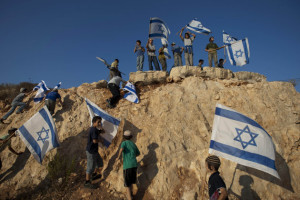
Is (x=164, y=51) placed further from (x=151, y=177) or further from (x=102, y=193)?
(x=102, y=193)

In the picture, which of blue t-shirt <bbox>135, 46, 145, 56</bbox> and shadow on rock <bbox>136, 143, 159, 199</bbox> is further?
blue t-shirt <bbox>135, 46, 145, 56</bbox>

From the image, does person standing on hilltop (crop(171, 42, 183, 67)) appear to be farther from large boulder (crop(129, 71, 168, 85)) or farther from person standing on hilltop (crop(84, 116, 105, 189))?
person standing on hilltop (crop(84, 116, 105, 189))

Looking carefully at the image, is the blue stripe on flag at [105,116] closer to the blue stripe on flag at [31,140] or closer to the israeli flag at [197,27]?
the blue stripe on flag at [31,140]

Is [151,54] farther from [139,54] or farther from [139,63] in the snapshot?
[139,63]

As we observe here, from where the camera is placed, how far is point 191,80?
26.3 ft

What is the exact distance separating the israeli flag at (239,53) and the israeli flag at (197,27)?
1.62 meters

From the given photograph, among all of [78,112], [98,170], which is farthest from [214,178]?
[78,112]

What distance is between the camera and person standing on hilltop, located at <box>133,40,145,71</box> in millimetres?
8930

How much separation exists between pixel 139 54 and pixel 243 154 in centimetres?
697

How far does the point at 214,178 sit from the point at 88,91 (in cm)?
730

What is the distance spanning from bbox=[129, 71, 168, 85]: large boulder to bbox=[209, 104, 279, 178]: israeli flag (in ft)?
15.7

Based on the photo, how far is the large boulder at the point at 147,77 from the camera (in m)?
8.58

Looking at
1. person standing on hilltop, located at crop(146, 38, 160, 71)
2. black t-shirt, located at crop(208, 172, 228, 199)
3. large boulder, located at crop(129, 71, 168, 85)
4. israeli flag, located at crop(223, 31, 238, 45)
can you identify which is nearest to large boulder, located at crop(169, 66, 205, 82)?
large boulder, located at crop(129, 71, 168, 85)

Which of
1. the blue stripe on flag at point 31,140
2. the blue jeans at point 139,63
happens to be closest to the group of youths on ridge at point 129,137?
the blue jeans at point 139,63
